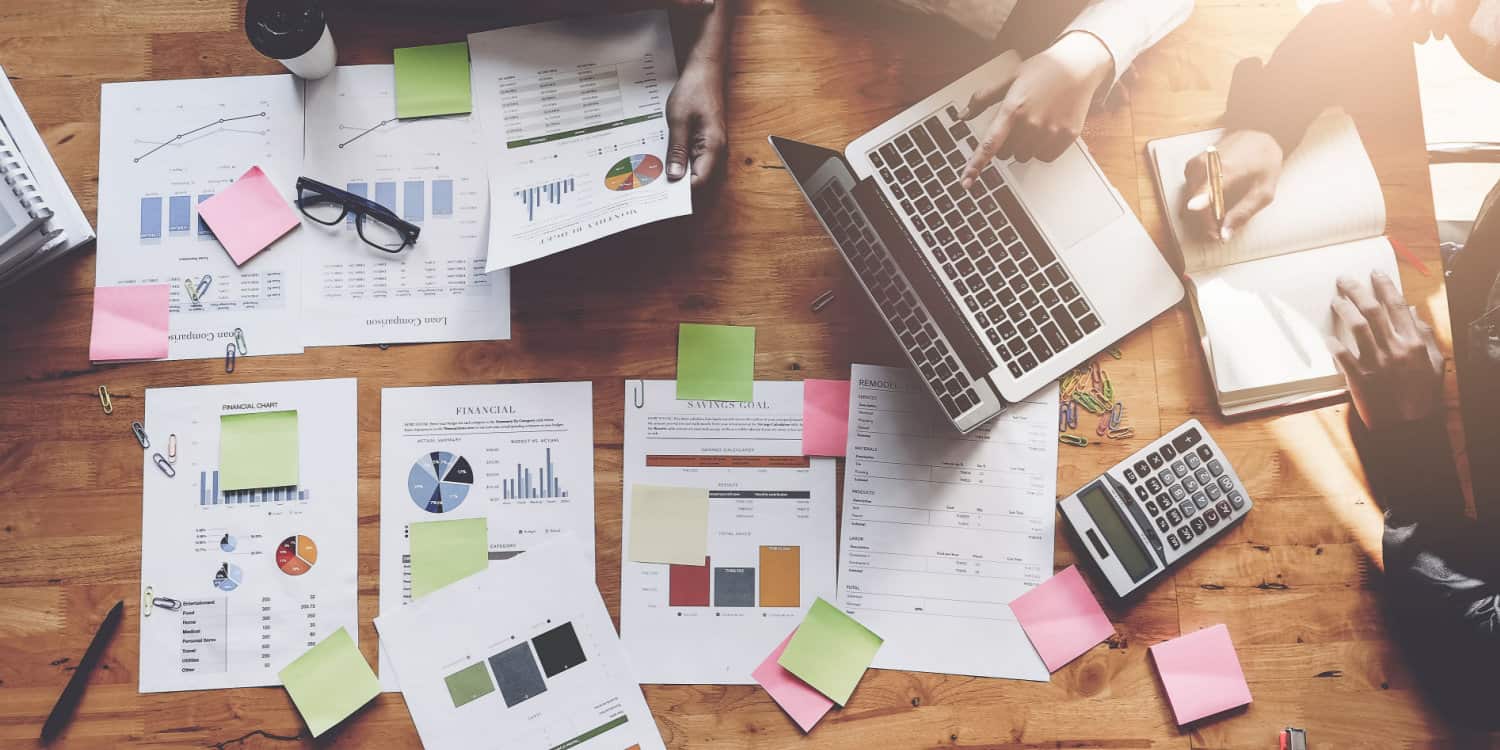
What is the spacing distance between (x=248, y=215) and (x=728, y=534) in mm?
733

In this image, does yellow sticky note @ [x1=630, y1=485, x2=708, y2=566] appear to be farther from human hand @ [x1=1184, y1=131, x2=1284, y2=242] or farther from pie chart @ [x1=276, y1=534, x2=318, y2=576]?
human hand @ [x1=1184, y1=131, x2=1284, y2=242]

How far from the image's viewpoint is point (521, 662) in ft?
3.53

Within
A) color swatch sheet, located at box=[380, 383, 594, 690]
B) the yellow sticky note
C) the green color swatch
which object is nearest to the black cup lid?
color swatch sheet, located at box=[380, 383, 594, 690]

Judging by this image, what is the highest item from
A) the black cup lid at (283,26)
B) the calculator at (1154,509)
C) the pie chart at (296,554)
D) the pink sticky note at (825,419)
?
the black cup lid at (283,26)

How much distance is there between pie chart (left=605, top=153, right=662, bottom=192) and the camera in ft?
3.50

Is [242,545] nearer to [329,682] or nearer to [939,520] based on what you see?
[329,682]

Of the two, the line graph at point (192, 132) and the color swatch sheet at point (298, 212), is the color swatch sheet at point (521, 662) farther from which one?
the line graph at point (192, 132)

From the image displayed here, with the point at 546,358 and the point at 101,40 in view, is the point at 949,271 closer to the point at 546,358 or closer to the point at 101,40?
the point at 546,358

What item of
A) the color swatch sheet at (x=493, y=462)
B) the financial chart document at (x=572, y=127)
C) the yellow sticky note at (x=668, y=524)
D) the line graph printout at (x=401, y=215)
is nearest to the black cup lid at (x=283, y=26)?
the line graph printout at (x=401, y=215)

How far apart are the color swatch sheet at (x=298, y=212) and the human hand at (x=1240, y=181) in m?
0.88

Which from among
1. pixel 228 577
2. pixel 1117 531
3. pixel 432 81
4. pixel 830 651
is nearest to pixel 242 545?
pixel 228 577

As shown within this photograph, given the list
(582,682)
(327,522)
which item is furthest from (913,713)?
(327,522)

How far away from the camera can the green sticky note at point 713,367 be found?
1099 millimetres

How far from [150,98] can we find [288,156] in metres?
0.19
